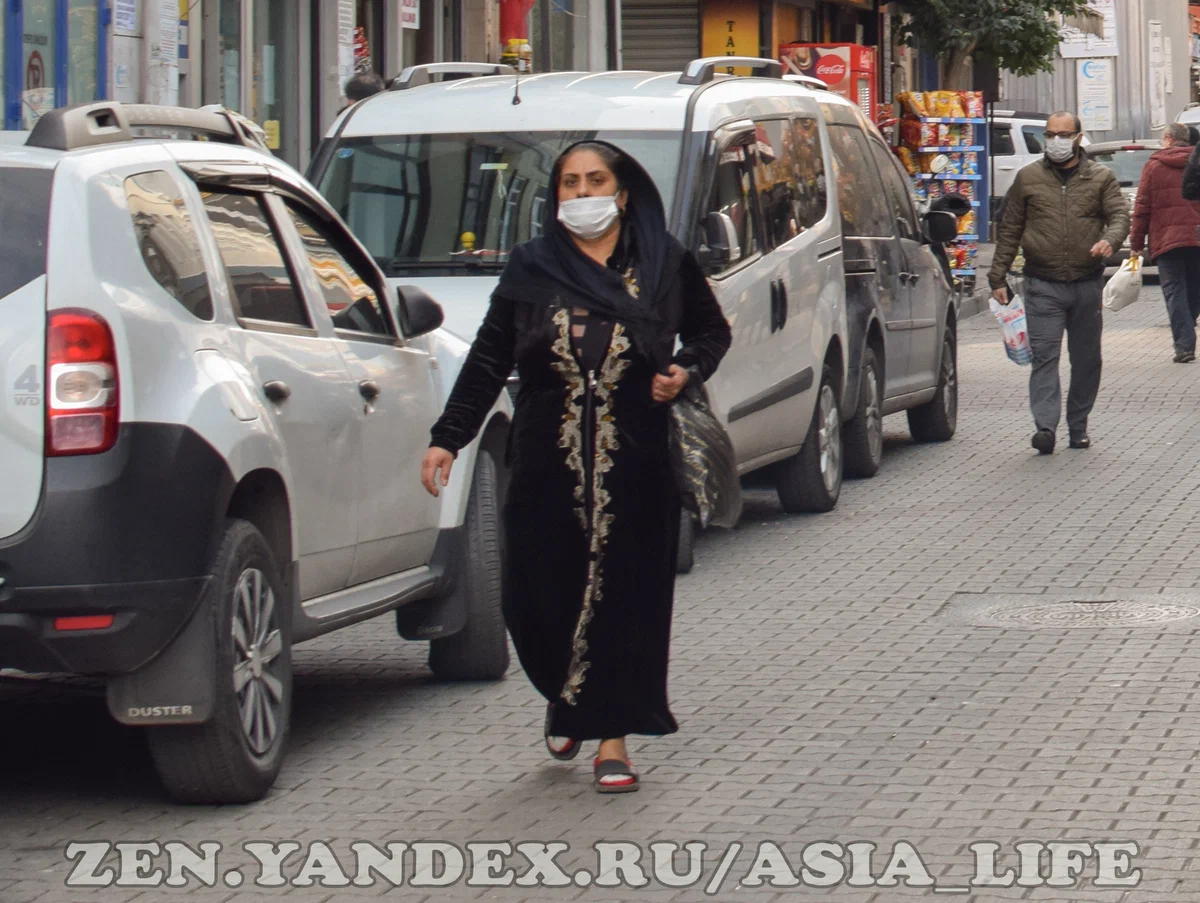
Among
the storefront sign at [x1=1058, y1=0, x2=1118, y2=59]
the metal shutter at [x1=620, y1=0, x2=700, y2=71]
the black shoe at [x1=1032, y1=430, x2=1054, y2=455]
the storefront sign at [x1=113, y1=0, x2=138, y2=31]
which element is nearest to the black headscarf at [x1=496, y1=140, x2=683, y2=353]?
the black shoe at [x1=1032, y1=430, x2=1054, y2=455]

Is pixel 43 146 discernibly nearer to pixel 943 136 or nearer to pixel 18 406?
pixel 18 406

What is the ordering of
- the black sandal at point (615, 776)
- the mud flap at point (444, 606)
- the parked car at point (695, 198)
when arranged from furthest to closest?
the parked car at point (695, 198) → the mud flap at point (444, 606) → the black sandal at point (615, 776)

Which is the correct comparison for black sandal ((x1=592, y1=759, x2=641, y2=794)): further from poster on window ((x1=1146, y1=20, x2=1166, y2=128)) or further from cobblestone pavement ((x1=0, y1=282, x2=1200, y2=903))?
poster on window ((x1=1146, y1=20, x2=1166, y2=128))

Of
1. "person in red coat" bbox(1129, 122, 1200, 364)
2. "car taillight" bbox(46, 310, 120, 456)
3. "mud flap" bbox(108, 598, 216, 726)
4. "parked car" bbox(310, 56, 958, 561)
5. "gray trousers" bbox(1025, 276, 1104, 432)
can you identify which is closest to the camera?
"car taillight" bbox(46, 310, 120, 456)

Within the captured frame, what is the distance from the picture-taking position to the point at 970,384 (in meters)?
19.3

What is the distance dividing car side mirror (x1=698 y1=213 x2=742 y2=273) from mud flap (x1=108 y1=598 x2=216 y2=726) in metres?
4.72

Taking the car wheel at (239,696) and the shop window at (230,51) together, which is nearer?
the car wheel at (239,696)

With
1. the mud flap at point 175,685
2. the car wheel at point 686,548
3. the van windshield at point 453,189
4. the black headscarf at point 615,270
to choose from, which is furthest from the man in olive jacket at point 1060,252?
the mud flap at point 175,685

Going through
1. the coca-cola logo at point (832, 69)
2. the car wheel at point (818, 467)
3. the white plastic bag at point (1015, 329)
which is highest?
the coca-cola logo at point (832, 69)

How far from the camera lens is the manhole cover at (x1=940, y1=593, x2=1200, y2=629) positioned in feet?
29.4

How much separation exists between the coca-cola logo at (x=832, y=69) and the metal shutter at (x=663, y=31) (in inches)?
77.7

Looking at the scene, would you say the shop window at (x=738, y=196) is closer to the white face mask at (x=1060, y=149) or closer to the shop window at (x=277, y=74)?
the white face mask at (x=1060, y=149)

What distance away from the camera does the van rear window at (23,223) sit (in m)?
5.92

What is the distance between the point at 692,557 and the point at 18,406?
5256 mm
